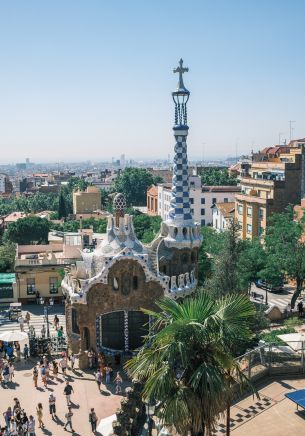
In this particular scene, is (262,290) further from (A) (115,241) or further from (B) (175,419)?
(B) (175,419)

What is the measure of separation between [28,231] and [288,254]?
4315 cm

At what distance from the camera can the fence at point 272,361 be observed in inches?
826

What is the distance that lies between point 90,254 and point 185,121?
10258 millimetres

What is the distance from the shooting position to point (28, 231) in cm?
7100

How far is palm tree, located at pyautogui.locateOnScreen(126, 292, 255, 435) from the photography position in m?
12.5

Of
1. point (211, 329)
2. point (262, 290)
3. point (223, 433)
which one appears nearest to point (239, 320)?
point (211, 329)

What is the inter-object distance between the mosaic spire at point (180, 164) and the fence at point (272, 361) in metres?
12.0

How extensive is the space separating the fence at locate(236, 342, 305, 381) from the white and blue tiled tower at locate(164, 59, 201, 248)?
11.1 meters

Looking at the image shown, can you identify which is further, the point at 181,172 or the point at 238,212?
the point at 238,212

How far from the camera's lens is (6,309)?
4422 cm

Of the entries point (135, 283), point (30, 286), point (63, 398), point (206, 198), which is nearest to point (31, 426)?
point (63, 398)

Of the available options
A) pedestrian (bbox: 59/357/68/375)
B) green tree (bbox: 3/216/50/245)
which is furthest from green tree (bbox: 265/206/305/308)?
green tree (bbox: 3/216/50/245)

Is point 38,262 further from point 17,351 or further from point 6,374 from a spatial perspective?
point 6,374

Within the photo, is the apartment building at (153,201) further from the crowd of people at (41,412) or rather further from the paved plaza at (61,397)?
the crowd of people at (41,412)
